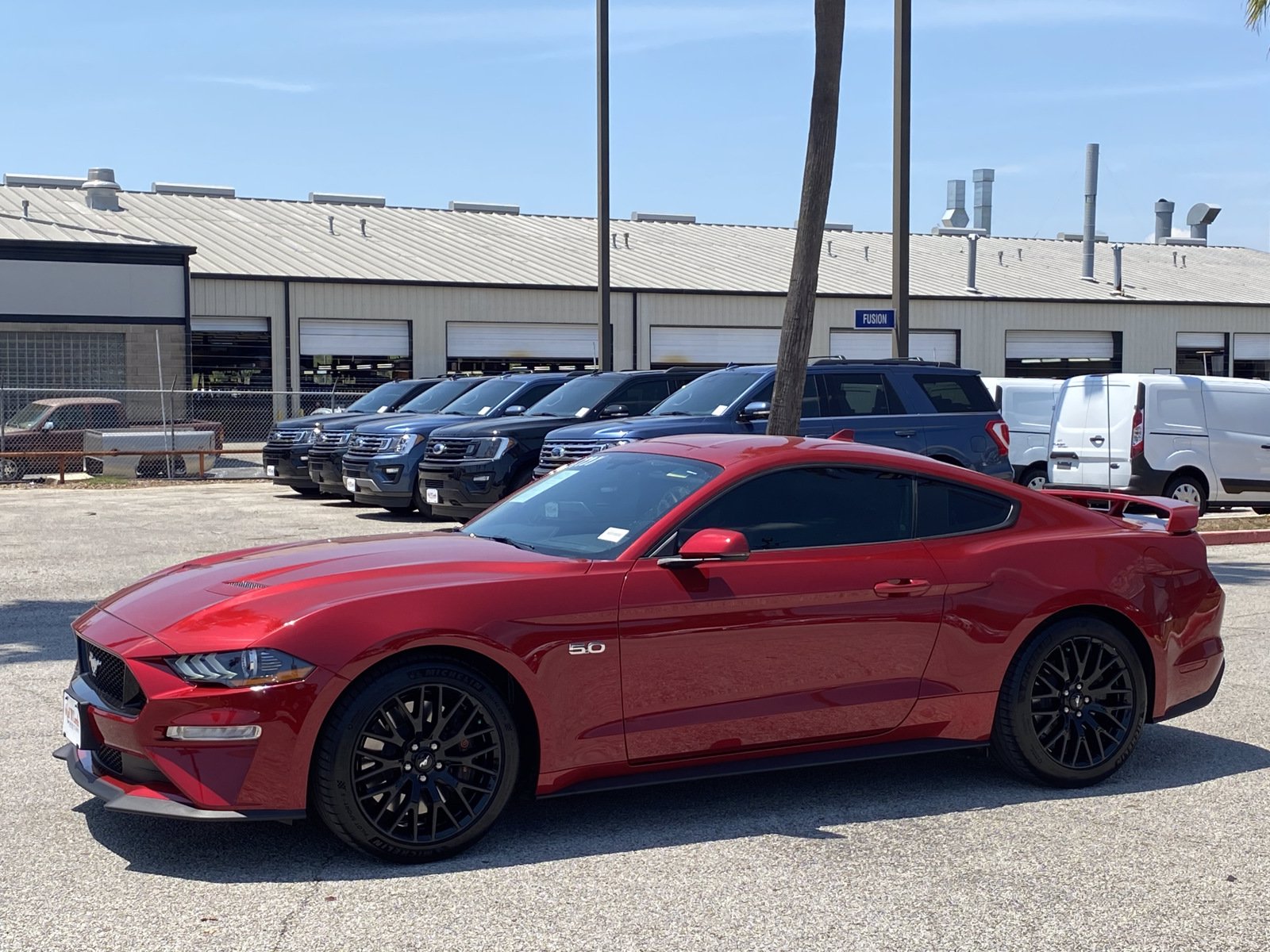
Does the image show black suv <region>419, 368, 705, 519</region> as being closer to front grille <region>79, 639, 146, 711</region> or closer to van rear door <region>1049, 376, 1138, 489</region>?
van rear door <region>1049, 376, 1138, 489</region>

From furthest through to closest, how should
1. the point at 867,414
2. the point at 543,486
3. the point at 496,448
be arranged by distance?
the point at 496,448, the point at 867,414, the point at 543,486

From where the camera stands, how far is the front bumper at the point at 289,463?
21391 mm

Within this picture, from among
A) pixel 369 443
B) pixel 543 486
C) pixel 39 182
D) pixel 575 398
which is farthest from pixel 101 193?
pixel 543 486

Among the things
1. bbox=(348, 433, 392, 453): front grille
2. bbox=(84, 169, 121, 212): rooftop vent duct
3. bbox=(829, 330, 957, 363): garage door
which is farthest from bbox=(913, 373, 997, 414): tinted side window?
bbox=(84, 169, 121, 212): rooftop vent duct

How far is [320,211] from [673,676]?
1733 inches

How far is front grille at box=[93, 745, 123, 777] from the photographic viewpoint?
4980 mm

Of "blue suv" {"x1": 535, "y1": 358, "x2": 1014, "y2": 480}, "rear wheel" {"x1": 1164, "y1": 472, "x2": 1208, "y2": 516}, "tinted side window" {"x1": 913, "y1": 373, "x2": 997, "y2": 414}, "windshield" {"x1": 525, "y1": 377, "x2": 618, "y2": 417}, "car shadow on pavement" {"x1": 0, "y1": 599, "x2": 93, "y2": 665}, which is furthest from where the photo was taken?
"windshield" {"x1": 525, "y1": 377, "x2": 618, "y2": 417}

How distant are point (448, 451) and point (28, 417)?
13.3m

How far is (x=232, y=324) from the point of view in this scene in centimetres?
3831

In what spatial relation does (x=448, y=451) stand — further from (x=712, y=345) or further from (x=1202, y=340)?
(x=1202, y=340)

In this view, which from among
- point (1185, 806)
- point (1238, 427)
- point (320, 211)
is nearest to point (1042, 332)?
point (320, 211)

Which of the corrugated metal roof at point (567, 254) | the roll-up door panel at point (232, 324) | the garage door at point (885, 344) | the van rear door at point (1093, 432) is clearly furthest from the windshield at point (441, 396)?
the garage door at point (885, 344)

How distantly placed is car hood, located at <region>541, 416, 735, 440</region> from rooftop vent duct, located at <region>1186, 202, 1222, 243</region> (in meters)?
55.9

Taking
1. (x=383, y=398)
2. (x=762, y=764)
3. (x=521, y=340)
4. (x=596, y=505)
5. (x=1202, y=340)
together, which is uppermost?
(x=1202, y=340)
